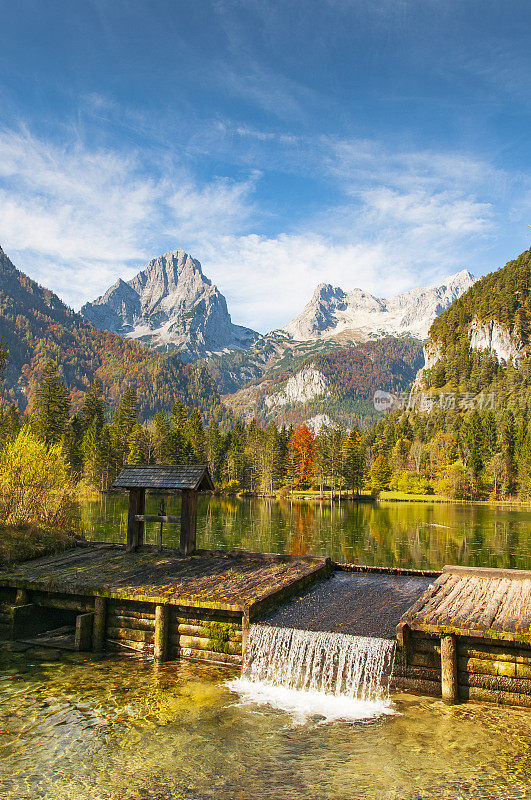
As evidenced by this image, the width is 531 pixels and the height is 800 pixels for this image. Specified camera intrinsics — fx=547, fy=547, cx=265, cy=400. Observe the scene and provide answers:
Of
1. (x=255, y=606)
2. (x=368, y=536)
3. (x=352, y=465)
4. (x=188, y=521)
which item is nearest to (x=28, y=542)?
(x=188, y=521)

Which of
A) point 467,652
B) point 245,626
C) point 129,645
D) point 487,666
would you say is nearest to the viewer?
point 487,666

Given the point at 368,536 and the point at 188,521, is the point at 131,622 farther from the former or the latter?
the point at 368,536

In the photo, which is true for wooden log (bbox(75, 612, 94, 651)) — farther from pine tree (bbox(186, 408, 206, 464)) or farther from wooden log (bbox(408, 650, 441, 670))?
pine tree (bbox(186, 408, 206, 464))

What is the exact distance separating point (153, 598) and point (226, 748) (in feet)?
19.5

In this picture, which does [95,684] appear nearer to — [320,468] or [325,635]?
[325,635]

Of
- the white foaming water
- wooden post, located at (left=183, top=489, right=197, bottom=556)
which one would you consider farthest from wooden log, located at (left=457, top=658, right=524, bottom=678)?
wooden post, located at (left=183, top=489, right=197, bottom=556)

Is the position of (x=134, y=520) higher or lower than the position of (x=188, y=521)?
lower

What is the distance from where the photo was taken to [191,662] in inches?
620

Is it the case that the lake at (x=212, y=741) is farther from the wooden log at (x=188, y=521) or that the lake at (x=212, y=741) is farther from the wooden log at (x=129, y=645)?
the wooden log at (x=188, y=521)

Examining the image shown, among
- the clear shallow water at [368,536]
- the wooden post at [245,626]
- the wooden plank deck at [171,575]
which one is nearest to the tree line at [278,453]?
the clear shallow water at [368,536]

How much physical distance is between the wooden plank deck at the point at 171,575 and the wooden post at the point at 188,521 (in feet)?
1.30

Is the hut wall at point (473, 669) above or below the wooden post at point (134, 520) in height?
below

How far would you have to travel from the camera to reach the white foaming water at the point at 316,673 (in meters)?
13.2

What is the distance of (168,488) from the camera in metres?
21.8
